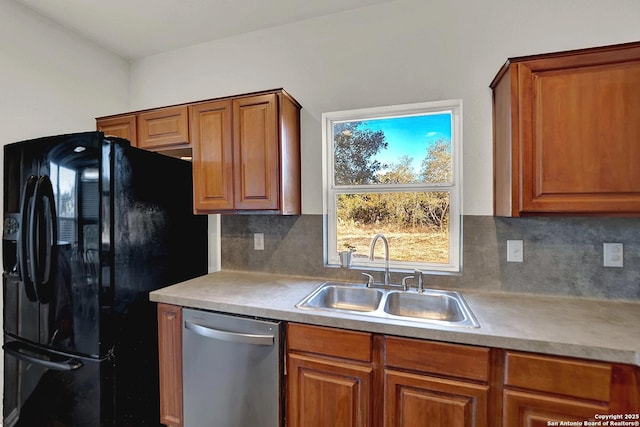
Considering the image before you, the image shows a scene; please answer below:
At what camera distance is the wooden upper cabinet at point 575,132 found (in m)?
1.24

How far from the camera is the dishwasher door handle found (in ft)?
4.55

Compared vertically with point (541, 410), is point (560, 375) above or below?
above

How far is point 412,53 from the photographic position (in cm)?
182

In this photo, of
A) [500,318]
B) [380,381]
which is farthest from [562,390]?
[380,381]

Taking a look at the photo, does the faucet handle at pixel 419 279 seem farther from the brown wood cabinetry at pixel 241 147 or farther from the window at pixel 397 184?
the brown wood cabinetry at pixel 241 147

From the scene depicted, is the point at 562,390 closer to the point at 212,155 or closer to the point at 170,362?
the point at 170,362

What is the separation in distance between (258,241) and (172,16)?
1.74 meters

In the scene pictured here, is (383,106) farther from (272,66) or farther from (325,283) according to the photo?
(325,283)

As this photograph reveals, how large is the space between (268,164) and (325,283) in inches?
34.2

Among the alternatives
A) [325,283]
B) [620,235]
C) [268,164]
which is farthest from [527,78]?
[325,283]

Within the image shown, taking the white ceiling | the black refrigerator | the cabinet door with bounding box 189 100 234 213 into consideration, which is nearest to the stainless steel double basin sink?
the cabinet door with bounding box 189 100 234 213

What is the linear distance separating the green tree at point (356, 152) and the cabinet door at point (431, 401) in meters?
1.23

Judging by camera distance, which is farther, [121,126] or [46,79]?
[121,126]

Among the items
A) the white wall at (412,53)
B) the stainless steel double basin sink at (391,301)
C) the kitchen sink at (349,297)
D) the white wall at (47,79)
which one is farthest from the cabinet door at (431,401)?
the white wall at (47,79)
